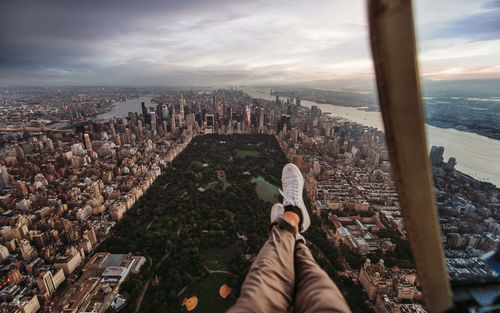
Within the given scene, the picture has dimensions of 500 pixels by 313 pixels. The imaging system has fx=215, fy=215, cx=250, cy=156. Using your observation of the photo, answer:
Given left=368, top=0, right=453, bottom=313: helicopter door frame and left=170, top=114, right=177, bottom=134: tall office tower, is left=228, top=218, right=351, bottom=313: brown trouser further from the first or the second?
left=170, top=114, right=177, bottom=134: tall office tower

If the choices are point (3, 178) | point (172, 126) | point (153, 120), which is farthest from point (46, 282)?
point (153, 120)

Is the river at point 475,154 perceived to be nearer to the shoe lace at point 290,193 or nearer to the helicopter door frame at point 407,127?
the shoe lace at point 290,193

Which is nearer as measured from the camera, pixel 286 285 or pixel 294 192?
pixel 286 285

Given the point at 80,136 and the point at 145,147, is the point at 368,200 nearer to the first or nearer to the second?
the point at 145,147

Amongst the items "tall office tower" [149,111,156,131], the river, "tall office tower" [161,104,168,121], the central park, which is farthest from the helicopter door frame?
"tall office tower" [161,104,168,121]

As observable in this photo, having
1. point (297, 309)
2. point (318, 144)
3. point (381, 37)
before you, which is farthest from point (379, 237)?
point (318, 144)

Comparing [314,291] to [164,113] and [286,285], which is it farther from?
[164,113]
